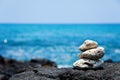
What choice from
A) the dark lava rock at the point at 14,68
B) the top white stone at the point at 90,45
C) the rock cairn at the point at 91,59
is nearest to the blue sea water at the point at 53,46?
the dark lava rock at the point at 14,68

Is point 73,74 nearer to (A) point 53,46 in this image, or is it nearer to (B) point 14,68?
(B) point 14,68

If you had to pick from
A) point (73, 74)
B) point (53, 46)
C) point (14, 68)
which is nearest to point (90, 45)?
point (73, 74)

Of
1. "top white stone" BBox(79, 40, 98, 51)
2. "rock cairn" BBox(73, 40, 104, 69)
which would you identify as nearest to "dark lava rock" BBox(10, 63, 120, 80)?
"rock cairn" BBox(73, 40, 104, 69)

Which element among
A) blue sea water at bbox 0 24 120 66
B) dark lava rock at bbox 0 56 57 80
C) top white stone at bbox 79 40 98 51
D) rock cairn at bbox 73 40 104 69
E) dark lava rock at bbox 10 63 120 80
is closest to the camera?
dark lava rock at bbox 10 63 120 80

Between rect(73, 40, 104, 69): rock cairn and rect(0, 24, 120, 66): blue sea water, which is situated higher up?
rect(73, 40, 104, 69): rock cairn

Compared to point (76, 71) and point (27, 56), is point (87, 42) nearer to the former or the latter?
point (76, 71)

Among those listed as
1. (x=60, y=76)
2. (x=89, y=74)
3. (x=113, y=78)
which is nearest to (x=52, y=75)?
(x=60, y=76)

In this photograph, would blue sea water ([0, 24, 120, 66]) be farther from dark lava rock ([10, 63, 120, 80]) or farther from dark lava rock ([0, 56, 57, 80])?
dark lava rock ([10, 63, 120, 80])

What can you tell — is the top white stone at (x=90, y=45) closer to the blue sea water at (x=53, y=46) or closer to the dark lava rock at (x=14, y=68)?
the dark lava rock at (x=14, y=68)

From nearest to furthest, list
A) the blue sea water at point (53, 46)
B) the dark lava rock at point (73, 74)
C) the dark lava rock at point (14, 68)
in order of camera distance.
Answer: the dark lava rock at point (73, 74), the dark lava rock at point (14, 68), the blue sea water at point (53, 46)

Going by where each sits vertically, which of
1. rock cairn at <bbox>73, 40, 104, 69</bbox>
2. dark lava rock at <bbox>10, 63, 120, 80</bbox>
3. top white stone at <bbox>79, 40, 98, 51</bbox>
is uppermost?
top white stone at <bbox>79, 40, 98, 51</bbox>

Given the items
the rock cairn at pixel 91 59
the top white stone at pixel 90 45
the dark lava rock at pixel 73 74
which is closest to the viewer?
the dark lava rock at pixel 73 74

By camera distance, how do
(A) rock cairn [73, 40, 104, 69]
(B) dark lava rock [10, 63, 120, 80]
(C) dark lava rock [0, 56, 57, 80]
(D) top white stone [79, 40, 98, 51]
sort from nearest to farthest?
(B) dark lava rock [10, 63, 120, 80]
(A) rock cairn [73, 40, 104, 69]
(D) top white stone [79, 40, 98, 51]
(C) dark lava rock [0, 56, 57, 80]

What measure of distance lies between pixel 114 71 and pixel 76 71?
1.80 ft
